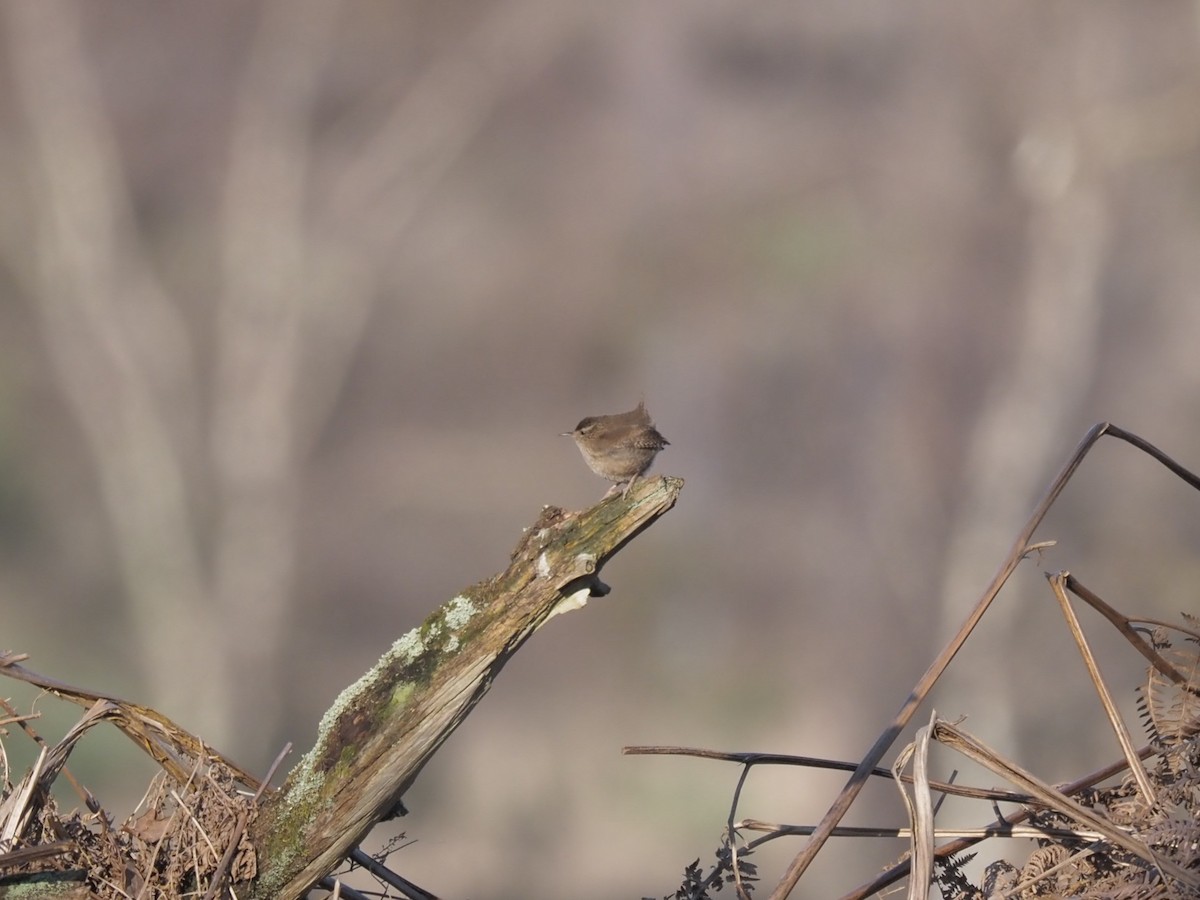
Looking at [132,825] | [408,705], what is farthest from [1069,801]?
[132,825]

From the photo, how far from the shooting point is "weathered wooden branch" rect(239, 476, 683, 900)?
1137 millimetres

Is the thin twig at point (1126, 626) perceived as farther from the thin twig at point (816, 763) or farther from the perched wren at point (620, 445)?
the perched wren at point (620, 445)

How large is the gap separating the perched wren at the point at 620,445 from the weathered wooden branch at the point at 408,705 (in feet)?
5.78

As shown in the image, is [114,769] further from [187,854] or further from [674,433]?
[187,854]

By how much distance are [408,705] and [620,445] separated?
1949 millimetres

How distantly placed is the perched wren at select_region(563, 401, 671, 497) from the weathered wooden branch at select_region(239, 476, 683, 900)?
1.76 metres

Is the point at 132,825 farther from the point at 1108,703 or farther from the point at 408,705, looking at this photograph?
the point at 1108,703

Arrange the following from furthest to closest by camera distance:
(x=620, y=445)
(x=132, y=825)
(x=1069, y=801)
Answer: (x=620, y=445) → (x=132, y=825) → (x=1069, y=801)

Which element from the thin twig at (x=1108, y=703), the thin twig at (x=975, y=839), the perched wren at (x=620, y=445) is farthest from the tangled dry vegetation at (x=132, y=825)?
the perched wren at (x=620, y=445)

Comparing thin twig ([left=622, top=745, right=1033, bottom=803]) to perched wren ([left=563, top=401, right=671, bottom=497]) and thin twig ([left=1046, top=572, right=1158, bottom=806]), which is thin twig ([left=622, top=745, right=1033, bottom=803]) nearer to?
thin twig ([left=1046, top=572, right=1158, bottom=806])

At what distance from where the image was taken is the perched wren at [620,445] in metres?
3.09

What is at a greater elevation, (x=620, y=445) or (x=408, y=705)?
(x=620, y=445)

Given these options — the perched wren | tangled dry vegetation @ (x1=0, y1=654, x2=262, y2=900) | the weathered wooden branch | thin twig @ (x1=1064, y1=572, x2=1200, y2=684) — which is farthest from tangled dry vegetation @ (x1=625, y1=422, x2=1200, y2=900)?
the perched wren

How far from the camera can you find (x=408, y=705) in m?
1.18
